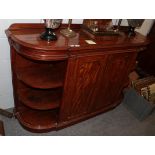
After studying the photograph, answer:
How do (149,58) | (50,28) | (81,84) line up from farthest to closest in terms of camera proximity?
(149,58), (81,84), (50,28)

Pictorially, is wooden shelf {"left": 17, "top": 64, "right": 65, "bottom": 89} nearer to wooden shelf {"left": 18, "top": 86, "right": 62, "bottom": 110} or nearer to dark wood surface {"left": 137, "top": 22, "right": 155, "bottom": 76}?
wooden shelf {"left": 18, "top": 86, "right": 62, "bottom": 110}

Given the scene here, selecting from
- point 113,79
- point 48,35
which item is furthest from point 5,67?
point 113,79

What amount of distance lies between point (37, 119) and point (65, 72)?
59 cm

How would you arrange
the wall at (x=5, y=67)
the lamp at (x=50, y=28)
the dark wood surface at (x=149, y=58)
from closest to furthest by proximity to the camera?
the lamp at (x=50, y=28)
the wall at (x=5, y=67)
the dark wood surface at (x=149, y=58)

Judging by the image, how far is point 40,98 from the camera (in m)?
1.60

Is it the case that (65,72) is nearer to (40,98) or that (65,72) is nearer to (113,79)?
(40,98)

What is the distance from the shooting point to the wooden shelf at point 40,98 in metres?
1.53

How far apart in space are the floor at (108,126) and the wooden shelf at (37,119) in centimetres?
6

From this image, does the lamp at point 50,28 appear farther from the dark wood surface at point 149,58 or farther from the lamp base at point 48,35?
the dark wood surface at point 149,58

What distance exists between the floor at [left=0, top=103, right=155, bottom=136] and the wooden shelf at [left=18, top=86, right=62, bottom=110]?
277mm

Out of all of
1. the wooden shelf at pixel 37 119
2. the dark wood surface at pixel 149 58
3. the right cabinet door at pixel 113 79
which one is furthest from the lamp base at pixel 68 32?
the dark wood surface at pixel 149 58

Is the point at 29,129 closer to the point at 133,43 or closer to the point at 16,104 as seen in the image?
the point at 16,104

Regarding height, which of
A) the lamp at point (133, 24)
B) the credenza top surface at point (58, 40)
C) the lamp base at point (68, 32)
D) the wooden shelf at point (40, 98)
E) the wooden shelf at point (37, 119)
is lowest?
the wooden shelf at point (37, 119)

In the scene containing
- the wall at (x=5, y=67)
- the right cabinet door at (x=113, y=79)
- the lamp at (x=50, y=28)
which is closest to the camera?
the lamp at (x=50, y=28)
